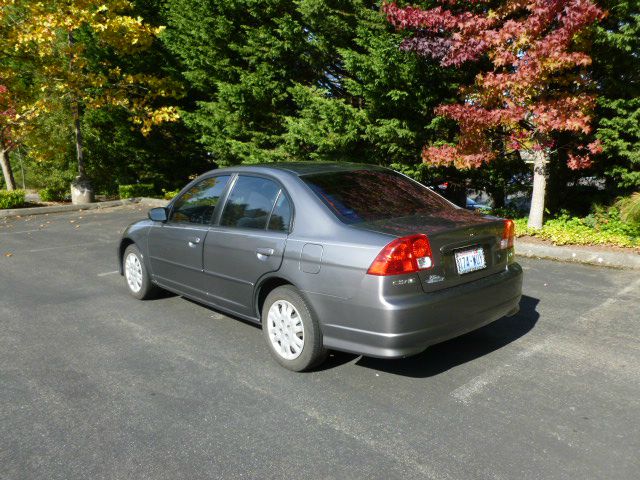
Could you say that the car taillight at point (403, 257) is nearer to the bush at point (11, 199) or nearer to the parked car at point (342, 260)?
the parked car at point (342, 260)

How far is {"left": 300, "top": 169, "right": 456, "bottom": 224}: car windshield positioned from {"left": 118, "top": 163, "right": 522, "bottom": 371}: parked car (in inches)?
0.6

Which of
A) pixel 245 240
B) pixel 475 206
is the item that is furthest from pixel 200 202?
pixel 475 206

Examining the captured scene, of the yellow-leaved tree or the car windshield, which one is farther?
the yellow-leaved tree

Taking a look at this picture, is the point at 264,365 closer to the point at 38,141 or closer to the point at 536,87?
the point at 536,87

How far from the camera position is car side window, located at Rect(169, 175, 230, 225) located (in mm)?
4832

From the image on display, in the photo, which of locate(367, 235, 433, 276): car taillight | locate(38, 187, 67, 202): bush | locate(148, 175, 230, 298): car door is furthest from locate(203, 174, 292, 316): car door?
locate(38, 187, 67, 202): bush

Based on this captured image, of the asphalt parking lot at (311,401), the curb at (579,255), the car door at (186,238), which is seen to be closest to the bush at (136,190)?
the asphalt parking lot at (311,401)

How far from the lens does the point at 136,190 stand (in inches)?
693

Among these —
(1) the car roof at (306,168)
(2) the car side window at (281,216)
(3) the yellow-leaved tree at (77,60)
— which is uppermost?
(3) the yellow-leaved tree at (77,60)

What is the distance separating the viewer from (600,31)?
736 cm

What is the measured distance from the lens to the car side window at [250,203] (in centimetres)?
425

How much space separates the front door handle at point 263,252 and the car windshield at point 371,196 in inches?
22.3

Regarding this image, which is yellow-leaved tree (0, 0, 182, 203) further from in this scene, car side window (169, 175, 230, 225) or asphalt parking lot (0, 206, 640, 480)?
asphalt parking lot (0, 206, 640, 480)

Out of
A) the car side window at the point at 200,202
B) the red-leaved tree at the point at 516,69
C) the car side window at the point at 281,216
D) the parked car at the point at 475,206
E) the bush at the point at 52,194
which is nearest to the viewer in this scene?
the car side window at the point at 281,216
